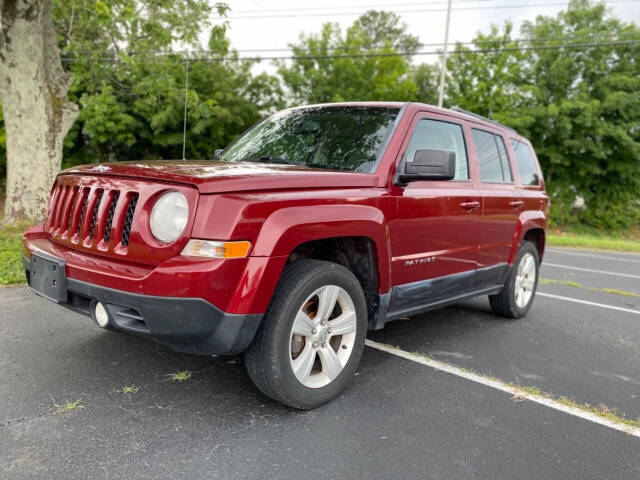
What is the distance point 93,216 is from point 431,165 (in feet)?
6.59

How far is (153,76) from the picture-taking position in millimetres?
11125

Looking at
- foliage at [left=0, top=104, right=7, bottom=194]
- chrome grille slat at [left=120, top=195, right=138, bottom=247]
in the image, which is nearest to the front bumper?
chrome grille slat at [left=120, top=195, right=138, bottom=247]

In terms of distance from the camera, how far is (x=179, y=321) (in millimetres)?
2334

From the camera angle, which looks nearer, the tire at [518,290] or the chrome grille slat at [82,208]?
the chrome grille slat at [82,208]

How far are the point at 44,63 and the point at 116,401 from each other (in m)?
7.39

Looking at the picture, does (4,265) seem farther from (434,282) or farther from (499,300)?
(499,300)

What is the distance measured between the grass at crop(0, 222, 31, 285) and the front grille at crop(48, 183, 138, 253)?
279cm

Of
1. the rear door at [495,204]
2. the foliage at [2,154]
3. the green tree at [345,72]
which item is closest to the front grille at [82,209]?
the rear door at [495,204]

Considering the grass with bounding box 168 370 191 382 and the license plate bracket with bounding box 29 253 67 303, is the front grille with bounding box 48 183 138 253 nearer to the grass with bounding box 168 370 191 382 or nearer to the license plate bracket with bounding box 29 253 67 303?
the license plate bracket with bounding box 29 253 67 303

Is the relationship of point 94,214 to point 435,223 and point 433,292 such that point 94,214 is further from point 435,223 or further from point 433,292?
point 433,292

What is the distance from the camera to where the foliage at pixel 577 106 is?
931 inches

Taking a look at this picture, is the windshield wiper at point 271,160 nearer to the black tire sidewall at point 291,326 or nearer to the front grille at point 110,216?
the black tire sidewall at point 291,326

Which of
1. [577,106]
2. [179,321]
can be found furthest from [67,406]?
[577,106]

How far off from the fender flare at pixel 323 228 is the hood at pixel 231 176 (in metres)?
0.15
